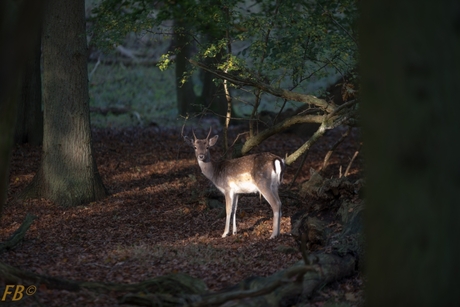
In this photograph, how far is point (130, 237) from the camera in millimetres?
9062

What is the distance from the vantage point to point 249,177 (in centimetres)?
955

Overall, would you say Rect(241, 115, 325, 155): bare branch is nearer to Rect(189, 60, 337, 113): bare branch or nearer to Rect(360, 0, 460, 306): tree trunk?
Rect(189, 60, 337, 113): bare branch

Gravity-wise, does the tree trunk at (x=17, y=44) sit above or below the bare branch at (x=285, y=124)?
above

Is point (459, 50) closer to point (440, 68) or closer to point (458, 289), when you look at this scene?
point (440, 68)

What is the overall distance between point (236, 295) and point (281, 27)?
6.58 metres

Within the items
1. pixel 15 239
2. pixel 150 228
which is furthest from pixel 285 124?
pixel 15 239

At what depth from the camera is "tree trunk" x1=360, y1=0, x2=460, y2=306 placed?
3107mm

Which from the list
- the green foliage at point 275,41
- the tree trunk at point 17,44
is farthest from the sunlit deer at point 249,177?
the tree trunk at point 17,44

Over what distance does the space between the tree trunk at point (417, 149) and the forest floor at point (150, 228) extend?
242 centimetres

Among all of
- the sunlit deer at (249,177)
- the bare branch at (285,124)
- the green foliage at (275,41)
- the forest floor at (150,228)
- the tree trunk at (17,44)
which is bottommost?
the forest floor at (150,228)

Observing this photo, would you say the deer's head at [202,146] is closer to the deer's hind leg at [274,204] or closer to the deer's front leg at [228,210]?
the deer's front leg at [228,210]

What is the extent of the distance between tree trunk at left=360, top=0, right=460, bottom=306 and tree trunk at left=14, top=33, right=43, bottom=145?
12141 millimetres

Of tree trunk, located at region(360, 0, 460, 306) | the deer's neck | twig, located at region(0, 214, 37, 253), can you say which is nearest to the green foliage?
the deer's neck

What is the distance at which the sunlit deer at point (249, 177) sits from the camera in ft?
30.5
